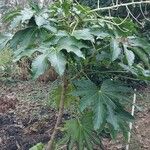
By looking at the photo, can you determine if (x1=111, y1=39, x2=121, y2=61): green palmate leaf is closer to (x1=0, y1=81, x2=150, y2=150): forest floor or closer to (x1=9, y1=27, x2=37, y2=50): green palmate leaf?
(x1=9, y1=27, x2=37, y2=50): green palmate leaf

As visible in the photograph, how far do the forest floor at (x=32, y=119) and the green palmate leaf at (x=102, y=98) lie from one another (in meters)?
0.92

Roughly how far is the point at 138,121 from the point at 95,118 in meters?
2.36

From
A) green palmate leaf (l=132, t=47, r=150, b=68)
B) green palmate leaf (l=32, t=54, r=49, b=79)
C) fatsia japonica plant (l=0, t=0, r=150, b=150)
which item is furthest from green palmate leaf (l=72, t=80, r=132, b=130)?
green palmate leaf (l=32, t=54, r=49, b=79)

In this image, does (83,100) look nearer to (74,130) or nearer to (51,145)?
(74,130)

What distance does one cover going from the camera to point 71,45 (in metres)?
2.58

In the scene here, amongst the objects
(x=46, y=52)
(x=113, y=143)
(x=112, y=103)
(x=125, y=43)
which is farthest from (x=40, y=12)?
(x=113, y=143)

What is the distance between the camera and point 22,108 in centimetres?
577

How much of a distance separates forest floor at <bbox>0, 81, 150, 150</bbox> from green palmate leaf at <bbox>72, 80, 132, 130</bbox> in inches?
36.3

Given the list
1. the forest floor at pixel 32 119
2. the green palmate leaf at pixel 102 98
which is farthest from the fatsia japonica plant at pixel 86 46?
the forest floor at pixel 32 119

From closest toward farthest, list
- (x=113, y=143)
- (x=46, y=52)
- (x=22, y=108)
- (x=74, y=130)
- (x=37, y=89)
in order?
1. (x=46, y=52)
2. (x=74, y=130)
3. (x=113, y=143)
4. (x=22, y=108)
5. (x=37, y=89)

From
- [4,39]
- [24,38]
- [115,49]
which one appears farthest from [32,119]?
[115,49]

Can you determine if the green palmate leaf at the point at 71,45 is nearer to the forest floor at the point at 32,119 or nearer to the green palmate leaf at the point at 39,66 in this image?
the green palmate leaf at the point at 39,66

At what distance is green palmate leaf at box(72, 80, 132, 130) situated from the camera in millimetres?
2781

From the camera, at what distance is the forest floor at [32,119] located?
14.8 feet
